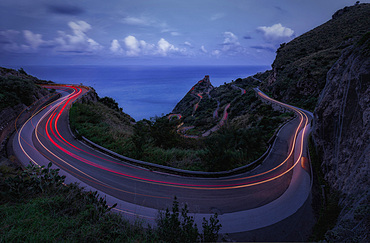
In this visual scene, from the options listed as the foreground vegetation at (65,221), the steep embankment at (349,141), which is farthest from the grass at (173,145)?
the foreground vegetation at (65,221)

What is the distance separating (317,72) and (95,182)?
45.9 m

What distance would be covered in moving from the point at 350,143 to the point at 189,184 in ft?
30.8

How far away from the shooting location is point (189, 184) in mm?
10844

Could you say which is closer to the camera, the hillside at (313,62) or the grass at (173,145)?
the grass at (173,145)

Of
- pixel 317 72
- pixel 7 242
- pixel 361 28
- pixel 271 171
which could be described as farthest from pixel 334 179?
pixel 361 28

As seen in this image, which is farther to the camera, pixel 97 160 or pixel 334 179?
pixel 97 160

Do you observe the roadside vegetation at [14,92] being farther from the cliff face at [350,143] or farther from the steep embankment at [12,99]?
the cliff face at [350,143]

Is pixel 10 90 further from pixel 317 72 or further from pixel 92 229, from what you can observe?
pixel 317 72

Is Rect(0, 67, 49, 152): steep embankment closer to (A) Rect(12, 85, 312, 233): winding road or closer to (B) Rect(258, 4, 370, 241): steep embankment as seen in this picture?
(A) Rect(12, 85, 312, 233): winding road

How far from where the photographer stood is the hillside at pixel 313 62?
114 ft

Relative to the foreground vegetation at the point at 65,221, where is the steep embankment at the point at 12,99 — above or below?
above

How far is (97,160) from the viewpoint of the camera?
13.1 meters

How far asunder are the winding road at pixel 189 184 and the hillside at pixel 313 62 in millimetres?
25700

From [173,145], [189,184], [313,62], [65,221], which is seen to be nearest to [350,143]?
[189,184]
